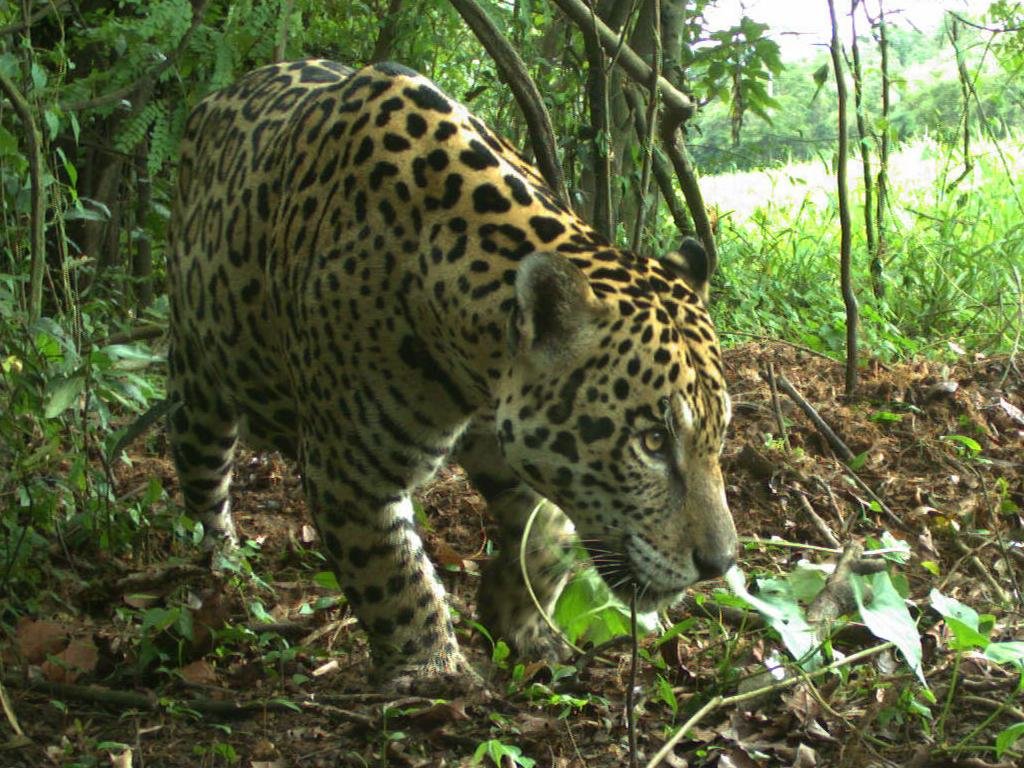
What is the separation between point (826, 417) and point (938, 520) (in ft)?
3.88

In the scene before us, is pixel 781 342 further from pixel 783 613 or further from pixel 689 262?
pixel 783 613

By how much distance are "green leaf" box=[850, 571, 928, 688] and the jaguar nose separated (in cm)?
49

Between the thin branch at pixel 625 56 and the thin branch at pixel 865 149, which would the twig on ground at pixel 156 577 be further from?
the thin branch at pixel 865 149

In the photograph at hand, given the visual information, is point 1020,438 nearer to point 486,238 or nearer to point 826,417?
point 826,417

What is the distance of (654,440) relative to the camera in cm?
382

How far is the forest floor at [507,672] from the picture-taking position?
377cm

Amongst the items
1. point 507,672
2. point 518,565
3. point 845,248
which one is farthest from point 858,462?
Result: point 507,672

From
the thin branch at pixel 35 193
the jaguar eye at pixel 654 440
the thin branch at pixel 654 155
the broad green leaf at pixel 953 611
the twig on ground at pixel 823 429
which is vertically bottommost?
the twig on ground at pixel 823 429

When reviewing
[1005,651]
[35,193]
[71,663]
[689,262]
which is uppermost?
[689,262]

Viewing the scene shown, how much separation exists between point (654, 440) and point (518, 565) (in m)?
1.26

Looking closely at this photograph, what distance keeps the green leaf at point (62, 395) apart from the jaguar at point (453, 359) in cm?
67

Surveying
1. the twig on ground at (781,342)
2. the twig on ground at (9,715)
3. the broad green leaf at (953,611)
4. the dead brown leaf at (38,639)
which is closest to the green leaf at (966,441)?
the twig on ground at (781,342)

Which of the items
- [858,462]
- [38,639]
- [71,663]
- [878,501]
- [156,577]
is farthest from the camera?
[858,462]

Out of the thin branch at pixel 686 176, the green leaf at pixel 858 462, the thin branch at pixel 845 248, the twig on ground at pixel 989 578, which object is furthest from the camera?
the thin branch at pixel 686 176
